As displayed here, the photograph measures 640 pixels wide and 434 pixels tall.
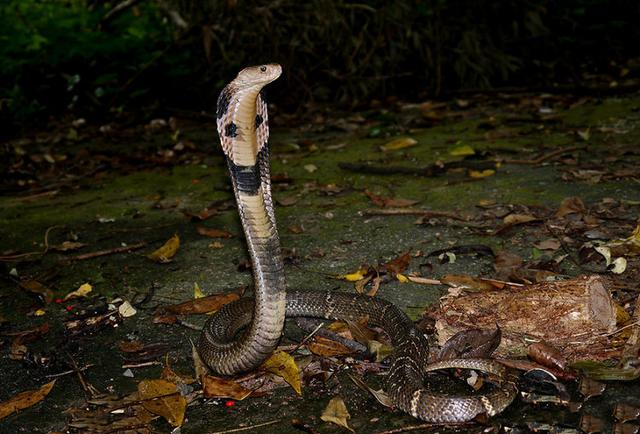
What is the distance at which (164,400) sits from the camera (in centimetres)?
332

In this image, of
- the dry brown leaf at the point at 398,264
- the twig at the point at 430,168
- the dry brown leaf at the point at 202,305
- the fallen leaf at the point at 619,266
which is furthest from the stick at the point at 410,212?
the dry brown leaf at the point at 202,305

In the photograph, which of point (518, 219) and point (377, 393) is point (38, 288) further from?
point (518, 219)

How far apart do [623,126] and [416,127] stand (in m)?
2.25

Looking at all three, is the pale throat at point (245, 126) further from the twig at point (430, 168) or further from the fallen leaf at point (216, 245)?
the twig at point (430, 168)

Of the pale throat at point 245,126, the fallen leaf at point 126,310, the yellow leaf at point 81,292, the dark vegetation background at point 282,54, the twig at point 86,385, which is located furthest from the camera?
the dark vegetation background at point 282,54

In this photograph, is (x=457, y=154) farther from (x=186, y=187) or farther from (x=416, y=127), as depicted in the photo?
(x=186, y=187)

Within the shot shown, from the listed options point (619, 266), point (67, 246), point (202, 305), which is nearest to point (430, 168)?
point (619, 266)

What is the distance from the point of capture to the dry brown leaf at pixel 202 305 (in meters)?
4.35

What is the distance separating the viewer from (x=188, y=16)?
11.0 meters

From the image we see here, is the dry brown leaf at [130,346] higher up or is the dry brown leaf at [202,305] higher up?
the dry brown leaf at [130,346]

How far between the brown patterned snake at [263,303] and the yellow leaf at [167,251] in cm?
155

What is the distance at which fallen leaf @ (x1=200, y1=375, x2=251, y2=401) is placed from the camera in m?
3.39

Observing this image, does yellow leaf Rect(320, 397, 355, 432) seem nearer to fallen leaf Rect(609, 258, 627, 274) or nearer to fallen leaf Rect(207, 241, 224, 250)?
fallen leaf Rect(609, 258, 627, 274)

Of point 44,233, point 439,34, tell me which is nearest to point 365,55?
point 439,34
